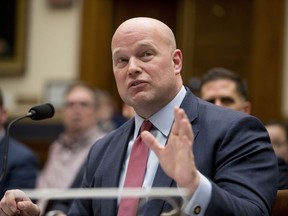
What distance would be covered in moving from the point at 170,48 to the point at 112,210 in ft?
2.22

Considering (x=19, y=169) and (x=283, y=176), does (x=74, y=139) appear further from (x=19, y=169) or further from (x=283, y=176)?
(x=283, y=176)

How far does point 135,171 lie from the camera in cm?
278

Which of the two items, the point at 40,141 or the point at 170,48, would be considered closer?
the point at 170,48

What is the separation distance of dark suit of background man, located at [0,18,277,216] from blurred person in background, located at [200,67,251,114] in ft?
3.61

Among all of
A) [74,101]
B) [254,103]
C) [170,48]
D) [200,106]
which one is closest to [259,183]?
[200,106]

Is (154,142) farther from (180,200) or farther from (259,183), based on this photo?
(259,183)

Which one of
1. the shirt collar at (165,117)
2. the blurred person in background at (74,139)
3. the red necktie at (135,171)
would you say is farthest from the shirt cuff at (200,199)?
the blurred person in background at (74,139)

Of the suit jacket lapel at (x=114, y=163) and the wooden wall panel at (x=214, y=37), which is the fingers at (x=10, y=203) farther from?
the wooden wall panel at (x=214, y=37)

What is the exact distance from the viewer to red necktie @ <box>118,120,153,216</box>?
2.68 meters

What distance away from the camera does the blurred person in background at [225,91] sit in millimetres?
4074

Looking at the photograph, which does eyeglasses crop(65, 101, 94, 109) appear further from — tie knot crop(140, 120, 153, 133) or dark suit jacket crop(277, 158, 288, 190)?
tie knot crop(140, 120, 153, 133)

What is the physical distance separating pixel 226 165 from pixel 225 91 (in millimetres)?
1537

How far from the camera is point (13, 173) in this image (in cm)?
466

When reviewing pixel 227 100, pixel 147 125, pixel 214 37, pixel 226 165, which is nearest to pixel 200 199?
pixel 226 165
